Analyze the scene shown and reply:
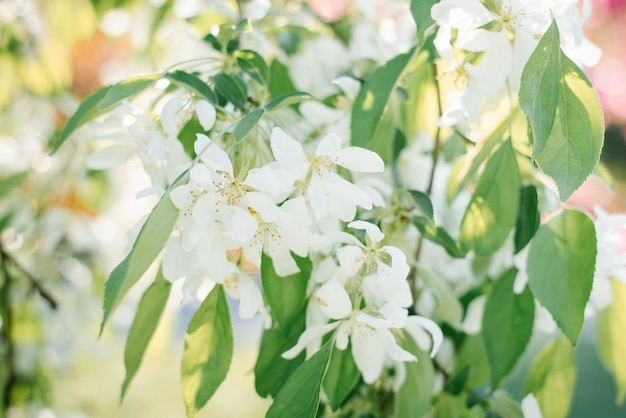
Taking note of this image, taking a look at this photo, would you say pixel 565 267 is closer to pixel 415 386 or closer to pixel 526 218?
pixel 526 218

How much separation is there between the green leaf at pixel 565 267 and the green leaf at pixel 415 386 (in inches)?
6.4

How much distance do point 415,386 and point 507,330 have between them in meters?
0.12

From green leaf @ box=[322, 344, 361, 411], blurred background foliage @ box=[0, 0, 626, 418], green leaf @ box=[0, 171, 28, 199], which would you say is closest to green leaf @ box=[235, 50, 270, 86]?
green leaf @ box=[322, 344, 361, 411]

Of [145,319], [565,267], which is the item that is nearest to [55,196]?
[145,319]

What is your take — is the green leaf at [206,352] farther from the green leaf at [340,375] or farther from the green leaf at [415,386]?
the green leaf at [415,386]

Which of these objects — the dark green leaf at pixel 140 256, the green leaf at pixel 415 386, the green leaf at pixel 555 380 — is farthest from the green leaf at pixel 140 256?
the green leaf at pixel 555 380

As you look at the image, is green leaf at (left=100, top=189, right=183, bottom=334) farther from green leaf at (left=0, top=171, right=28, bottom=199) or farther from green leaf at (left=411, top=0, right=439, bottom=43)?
green leaf at (left=0, top=171, right=28, bottom=199)

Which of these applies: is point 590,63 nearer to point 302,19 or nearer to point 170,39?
point 302,19

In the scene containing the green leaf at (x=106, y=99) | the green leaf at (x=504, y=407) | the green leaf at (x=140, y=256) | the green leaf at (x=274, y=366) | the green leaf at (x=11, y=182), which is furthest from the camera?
the green leaf at (x=11, y=182)

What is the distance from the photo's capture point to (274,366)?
76cm

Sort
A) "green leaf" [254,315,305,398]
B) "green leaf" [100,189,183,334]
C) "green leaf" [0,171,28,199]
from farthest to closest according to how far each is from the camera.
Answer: "green leaf" [0,171,28,199]
"green leaf" [254,315,305,398]
"green leaf" [100,189,183,334]

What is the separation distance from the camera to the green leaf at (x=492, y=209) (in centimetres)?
76

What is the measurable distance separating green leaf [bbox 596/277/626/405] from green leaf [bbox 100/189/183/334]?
579mm

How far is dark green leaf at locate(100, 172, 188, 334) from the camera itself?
55cm
